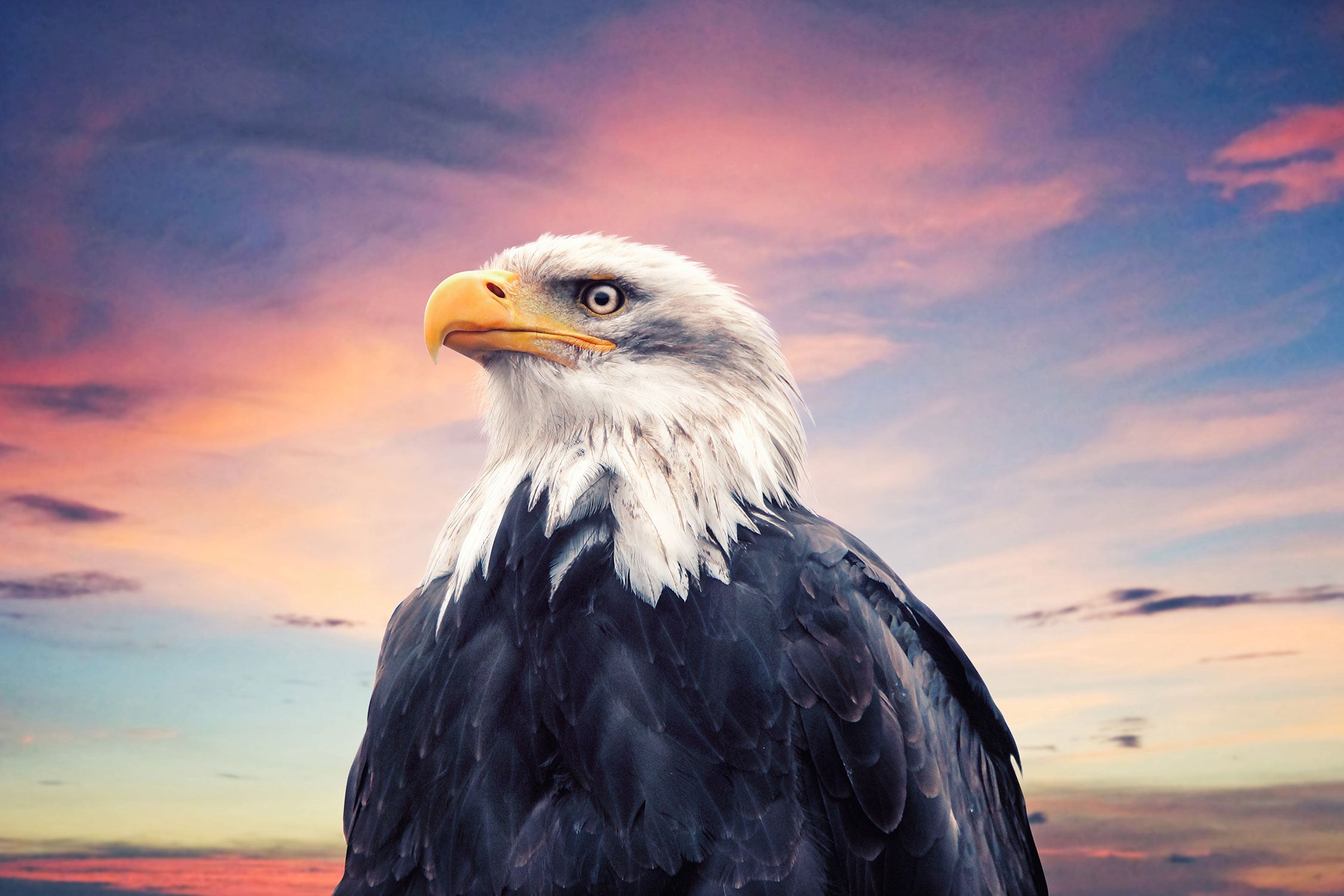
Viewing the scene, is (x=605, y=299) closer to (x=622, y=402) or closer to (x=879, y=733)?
(x=622, y=402)

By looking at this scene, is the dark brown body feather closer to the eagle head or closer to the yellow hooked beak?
the eagle head

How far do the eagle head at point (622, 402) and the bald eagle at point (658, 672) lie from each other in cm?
1

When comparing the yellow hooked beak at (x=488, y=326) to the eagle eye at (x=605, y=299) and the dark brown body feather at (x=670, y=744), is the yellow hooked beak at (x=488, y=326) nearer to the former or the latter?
the eagle eye at (x=605, y=299)

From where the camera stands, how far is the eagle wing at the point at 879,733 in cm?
331

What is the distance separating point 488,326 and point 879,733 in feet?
7.20

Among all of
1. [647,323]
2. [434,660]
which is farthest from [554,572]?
[647,323]

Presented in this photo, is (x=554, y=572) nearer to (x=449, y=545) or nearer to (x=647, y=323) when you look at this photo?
(x=449, y=545)

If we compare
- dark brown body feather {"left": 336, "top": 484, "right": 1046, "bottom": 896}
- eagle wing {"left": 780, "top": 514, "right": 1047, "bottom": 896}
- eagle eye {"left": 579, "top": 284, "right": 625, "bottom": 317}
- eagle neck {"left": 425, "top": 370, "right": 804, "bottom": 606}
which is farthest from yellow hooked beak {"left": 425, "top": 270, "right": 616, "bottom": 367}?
eagle wing {"left": 780, "top": 514, "right": 1047, "bottom": 896}

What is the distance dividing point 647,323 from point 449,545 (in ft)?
3.91

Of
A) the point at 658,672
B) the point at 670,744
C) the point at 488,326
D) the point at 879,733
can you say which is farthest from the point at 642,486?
the point at 879,733

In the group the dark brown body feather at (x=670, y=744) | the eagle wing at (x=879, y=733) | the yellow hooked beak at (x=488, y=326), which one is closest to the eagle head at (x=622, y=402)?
the yellow hooked beak at (x=488, y=326)

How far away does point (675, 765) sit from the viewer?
3170mm

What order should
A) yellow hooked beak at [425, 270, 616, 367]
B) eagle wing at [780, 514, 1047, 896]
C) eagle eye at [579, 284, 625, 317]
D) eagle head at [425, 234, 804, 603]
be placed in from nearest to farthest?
eagle wing at [780, 514, 1047, 896] < eagle head at [425, 234, 804, 603] < yellow hooked beak at [425, 270, 616, 367] < eagle eye at [579, 284, 625, 317]

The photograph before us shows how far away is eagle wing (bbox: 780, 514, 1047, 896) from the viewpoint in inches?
130
